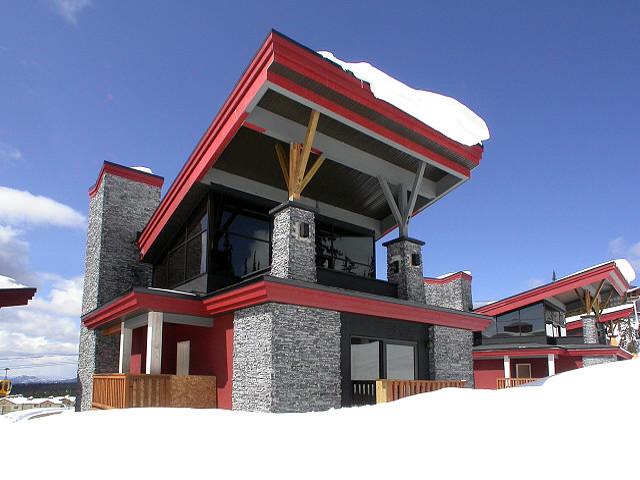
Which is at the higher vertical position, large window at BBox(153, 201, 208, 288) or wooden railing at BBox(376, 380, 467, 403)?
large window at BBox(153, 201, 208, 288)

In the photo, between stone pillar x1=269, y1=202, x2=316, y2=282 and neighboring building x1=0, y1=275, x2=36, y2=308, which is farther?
neighboring building x1=0, y1=275, x2=36, y2=308

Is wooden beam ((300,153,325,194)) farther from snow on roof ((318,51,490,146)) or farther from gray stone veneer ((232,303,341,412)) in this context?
gray stone veneer ((232,303,341,412))

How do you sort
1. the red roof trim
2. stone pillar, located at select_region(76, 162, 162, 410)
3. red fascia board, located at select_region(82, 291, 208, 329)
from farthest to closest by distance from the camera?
the red roof trim
stone pillar, located at select_region(76, 162, 162, 410)
red fascia board, located at select_region(82, 291, 208, 329)

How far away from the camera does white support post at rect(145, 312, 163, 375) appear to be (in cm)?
1130

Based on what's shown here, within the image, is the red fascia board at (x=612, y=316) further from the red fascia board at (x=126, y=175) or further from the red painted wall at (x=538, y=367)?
the red fascia board at (x=126, y=175)

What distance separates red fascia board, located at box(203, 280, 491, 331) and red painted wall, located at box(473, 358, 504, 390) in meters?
12.6

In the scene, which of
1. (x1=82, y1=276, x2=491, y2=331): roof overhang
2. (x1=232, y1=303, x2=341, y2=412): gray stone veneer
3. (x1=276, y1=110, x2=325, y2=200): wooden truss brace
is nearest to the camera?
(x1=232, y1=303, x2=341, y2=412): gray stone veneer

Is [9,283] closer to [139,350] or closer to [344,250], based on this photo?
[139,350]

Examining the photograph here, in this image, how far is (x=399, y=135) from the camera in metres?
12.1

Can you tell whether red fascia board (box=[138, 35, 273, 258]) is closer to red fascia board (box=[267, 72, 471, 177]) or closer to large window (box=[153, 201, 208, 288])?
red fascia board (box=[267, 72, 471, 177])

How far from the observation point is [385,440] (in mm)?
6172

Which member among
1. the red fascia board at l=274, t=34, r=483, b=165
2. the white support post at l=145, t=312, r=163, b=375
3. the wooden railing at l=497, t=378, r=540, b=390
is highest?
the red fascia board at l=274, t=34, r=483, b=165

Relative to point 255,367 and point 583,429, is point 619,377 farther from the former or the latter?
point 255,367

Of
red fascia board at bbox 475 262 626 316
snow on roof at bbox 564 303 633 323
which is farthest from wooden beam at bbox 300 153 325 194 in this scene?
snow on roof at bbox 564 303 633 323
